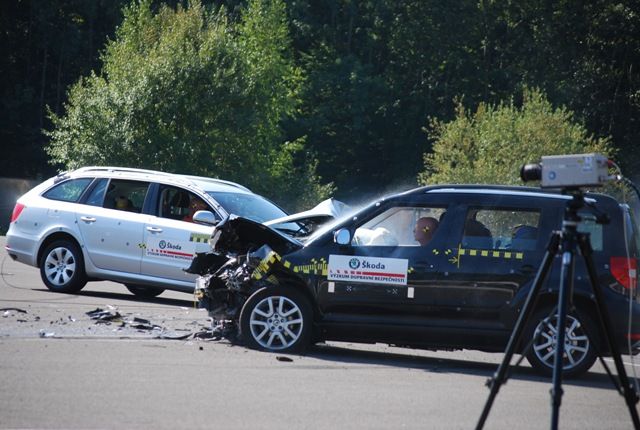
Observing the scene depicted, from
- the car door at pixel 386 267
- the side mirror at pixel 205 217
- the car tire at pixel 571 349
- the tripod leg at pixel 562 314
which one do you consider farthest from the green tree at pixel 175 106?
the tripod leg at pixel 562 314

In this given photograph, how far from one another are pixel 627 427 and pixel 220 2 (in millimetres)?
58092

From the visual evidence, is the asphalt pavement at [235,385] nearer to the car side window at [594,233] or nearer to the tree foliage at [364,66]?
the car side window at [594,233]

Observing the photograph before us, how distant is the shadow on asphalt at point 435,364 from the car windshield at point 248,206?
3.85m

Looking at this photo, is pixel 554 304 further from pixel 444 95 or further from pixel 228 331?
pixel 444 95

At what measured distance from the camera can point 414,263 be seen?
10.9m

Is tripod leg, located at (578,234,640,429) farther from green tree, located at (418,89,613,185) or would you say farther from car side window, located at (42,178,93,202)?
green tree, located at (418,89,613,185)

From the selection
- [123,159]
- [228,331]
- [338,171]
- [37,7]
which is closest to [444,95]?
[338,171]

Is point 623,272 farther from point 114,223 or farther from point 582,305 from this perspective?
point 114,223

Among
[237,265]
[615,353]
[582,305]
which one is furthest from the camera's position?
[237,265]

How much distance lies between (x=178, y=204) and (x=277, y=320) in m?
4.96

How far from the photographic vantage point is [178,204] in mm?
15680

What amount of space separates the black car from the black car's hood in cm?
9

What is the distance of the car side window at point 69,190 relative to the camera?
16375 mm

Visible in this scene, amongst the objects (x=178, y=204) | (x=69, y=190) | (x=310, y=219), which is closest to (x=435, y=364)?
(x=310, y=219)
